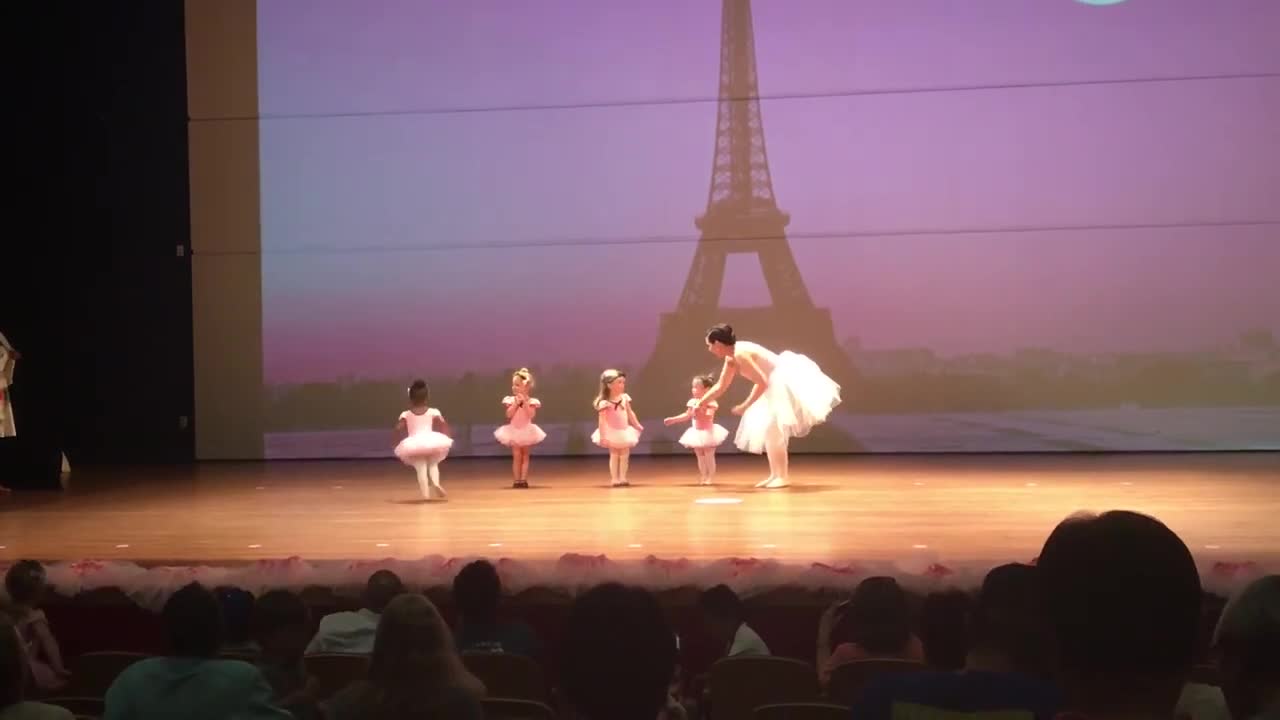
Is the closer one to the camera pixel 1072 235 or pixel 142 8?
pixel 1072 235

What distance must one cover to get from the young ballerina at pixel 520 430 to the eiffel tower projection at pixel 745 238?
2.15 m

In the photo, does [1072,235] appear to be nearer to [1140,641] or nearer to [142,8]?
[142,8]

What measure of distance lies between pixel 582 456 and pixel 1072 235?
4614mm

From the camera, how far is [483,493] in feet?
26.7

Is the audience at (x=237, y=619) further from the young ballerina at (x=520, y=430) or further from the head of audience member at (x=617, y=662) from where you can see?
the young ballerina at (x=520, y=430)

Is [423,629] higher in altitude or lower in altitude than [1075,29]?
lower

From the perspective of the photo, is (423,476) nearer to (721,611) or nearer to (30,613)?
(30,613)

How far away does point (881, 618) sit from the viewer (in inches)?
109

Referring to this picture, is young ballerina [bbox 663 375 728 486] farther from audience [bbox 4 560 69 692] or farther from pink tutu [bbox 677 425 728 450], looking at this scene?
audience [bbox 4 560 69 692]

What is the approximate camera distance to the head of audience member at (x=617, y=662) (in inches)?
68.3

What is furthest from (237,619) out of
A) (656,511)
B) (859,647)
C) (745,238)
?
(745,238)

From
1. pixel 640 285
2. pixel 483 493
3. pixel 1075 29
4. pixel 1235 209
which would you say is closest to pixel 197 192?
pixel 640 285

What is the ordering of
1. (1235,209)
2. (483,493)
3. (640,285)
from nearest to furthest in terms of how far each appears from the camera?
1. (483,493)
2. (1235,209)
3. (640,285)

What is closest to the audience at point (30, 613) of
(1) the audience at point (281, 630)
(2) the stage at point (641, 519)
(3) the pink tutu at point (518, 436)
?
(2) the stage at point (641, 519)
